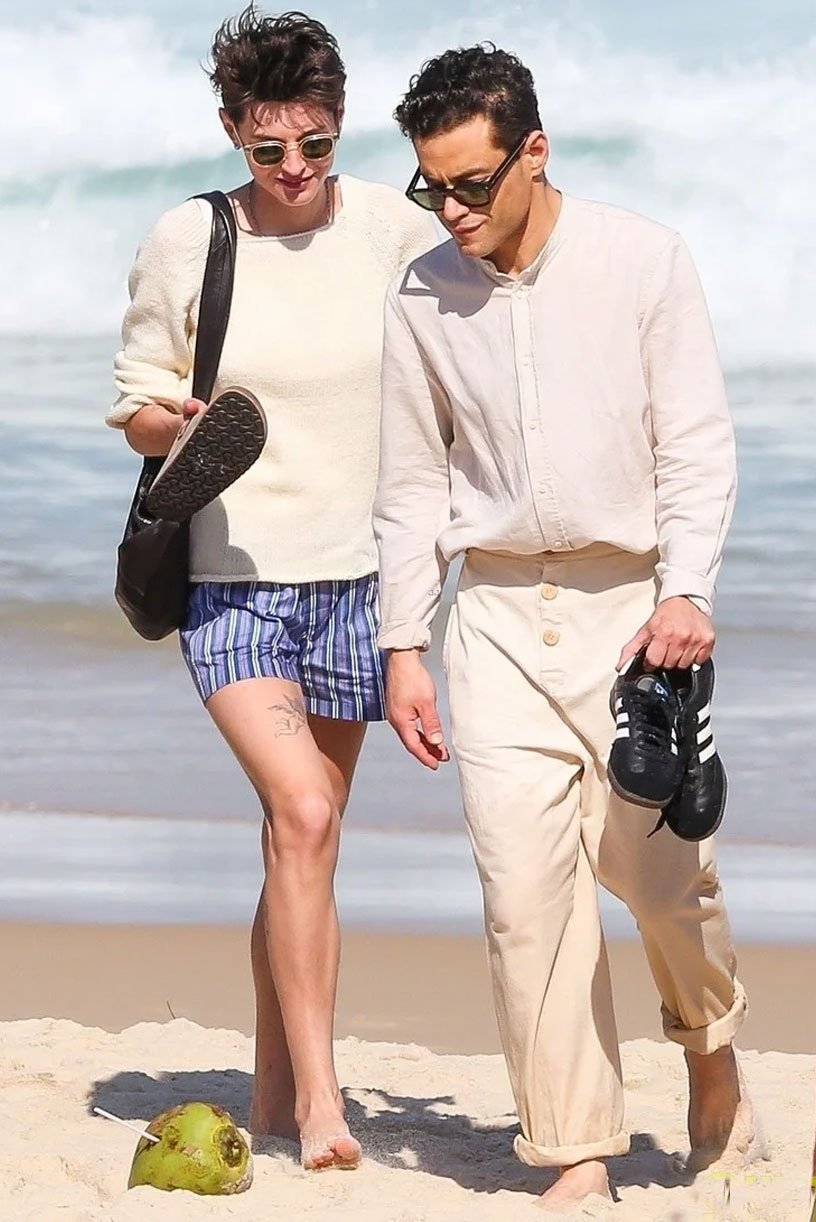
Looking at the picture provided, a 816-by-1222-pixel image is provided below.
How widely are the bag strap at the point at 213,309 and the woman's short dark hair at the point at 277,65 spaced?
263mm

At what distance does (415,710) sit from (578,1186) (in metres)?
0.97

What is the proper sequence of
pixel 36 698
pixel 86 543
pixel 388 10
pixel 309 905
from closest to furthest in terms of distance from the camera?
pixel 309 905, pixel 36 698, pixel 86 543, pixel 388 10

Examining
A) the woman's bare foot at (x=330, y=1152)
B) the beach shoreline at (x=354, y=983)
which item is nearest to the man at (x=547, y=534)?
the woman's bare foot at (x=330, y=1152)

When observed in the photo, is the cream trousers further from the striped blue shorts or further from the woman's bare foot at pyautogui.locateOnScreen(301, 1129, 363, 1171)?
the striped blue shorts

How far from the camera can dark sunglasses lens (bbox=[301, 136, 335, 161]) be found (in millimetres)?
4387

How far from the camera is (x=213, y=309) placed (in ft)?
14.7

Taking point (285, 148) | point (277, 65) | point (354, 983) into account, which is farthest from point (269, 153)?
point (354, 983)

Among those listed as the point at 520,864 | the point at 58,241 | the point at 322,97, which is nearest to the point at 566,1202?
the point at 520,864

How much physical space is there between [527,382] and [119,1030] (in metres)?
2.81

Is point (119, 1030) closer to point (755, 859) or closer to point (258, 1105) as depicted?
point (258, 1105)

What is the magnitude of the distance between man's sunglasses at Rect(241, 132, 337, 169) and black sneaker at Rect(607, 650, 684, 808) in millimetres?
1373

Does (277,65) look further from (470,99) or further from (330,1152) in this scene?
(330,1152)

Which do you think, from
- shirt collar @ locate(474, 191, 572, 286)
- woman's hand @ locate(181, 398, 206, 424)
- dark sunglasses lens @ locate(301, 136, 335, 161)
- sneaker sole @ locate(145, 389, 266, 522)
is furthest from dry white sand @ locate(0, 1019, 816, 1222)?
dark sunglasses lens @ locate(301, 136, 335, 161)

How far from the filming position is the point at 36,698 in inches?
399
